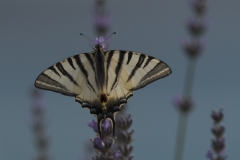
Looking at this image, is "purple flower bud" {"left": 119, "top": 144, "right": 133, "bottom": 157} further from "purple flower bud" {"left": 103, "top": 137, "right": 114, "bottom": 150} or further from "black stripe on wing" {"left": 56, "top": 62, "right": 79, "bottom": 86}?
"black stripe on wing" {"left": 56, "top": 62, "right": 79, "bottom": 86}

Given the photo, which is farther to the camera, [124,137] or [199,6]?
[199,6]

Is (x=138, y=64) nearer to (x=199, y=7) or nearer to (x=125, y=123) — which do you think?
(x=125, y=123)

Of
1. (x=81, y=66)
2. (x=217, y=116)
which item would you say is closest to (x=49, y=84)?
(x=81, y=66)

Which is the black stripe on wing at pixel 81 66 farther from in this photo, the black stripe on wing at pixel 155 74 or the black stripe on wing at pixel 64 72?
the black stripe on wing at pixel 155 74

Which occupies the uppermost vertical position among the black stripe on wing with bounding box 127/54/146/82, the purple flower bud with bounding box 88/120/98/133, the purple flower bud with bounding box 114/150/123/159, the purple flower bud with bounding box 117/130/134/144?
the black stripe on wing with bounding box 127/54/146/82

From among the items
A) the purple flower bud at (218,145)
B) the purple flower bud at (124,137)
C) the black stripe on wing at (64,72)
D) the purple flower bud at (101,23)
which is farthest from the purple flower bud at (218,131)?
the purple flower bud at (101,23)

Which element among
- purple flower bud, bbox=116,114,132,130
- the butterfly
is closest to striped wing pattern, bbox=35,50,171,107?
the butterfly

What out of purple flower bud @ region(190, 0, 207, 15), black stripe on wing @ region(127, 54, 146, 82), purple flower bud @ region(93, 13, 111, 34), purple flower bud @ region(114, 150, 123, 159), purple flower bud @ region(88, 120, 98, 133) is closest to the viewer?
purple flower bud @ region(114, 150, 123, 159)

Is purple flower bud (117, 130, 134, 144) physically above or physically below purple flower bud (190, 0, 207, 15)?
below
